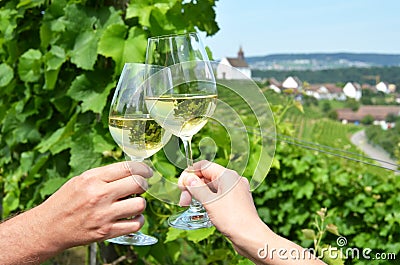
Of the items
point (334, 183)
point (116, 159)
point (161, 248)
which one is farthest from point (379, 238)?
point (116, 159)

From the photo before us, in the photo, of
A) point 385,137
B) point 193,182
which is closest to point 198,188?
point 193,182

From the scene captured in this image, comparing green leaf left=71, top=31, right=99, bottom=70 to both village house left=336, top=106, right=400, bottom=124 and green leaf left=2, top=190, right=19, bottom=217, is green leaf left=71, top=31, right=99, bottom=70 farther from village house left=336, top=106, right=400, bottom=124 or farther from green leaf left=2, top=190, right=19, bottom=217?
village house left=336, top=106, right=400, bottom=124

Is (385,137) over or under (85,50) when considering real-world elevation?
under

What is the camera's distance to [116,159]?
2.27 meters

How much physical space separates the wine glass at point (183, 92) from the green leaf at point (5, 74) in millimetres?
2112

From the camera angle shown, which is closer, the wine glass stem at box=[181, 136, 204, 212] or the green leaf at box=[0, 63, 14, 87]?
the wine glass stem at box=[181, 136, 204, 212]

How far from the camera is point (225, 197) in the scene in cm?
92

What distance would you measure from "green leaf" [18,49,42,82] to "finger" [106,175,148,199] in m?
1.94

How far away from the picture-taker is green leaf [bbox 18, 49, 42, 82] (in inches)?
109

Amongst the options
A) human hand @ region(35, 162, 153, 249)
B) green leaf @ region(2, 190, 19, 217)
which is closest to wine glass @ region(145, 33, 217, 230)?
human hand @ region(35, 162, 153, 249)

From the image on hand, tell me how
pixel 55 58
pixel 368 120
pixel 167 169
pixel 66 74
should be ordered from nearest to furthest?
pixel 167 169, pixel 55 58, pixel 66 74, pixel 368 120

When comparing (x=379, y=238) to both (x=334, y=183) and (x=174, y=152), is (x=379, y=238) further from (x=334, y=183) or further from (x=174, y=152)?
(x=174, y=152)

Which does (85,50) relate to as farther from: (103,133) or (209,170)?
(209,170)

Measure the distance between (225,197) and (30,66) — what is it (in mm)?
2141
